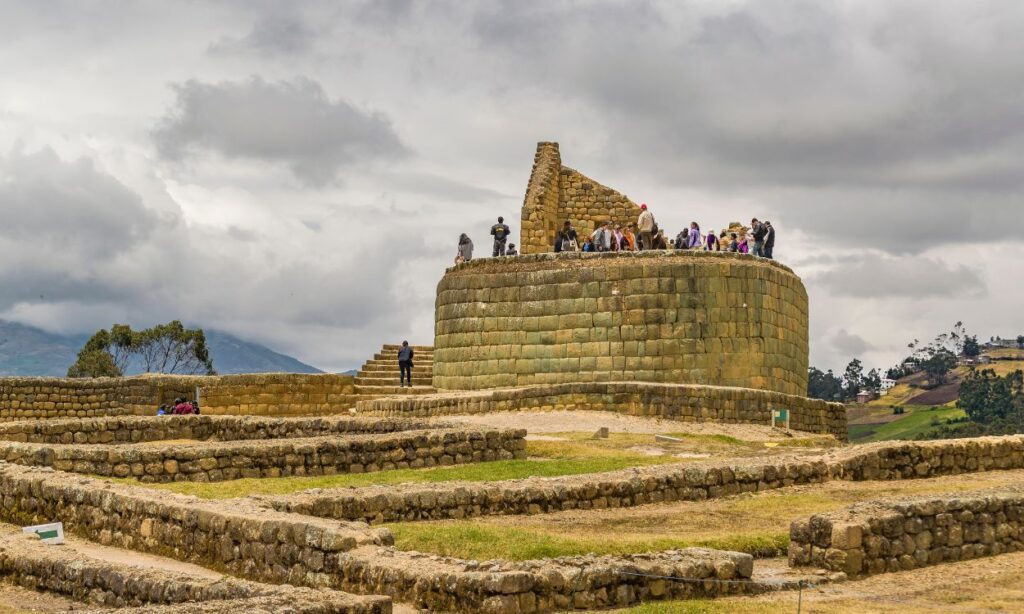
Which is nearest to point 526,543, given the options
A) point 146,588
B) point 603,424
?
point 146,588

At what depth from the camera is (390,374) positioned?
41.9 m

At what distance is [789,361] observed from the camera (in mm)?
38750

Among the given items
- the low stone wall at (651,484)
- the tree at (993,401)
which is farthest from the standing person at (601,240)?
the tree at (993,401)

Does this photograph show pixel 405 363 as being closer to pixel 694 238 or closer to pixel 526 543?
pixel 694 238

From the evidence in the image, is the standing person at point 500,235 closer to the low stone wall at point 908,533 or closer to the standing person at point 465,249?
the standing person at point 465,249

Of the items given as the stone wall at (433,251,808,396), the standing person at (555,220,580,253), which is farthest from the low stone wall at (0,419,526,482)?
the standing person at (555,220,580,253)

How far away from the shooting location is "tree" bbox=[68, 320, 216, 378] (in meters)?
75.3

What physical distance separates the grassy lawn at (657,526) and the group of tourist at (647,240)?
18489mm

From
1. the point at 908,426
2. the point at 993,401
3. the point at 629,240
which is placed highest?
the point at 629,240

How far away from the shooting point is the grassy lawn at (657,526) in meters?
14.4

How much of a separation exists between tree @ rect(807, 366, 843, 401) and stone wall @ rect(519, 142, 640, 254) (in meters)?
84.4

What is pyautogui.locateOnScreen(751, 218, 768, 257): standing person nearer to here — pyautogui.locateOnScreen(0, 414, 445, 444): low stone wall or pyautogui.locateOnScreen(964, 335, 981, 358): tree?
pyautogui.locateOnScreen(0, 414, 445, 444): low stone wall

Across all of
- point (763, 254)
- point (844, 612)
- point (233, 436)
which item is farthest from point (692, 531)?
point (763, 254)

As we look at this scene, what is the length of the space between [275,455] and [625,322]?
52.5 ft
